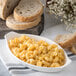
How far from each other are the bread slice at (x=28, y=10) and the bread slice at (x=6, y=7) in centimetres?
11

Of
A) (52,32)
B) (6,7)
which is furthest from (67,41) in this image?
(6,7)

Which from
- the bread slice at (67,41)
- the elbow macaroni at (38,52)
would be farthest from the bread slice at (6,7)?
the bread slice at (67,41)

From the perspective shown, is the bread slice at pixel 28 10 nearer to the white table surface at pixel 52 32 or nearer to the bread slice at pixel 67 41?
the white table surface at pixel 52 32

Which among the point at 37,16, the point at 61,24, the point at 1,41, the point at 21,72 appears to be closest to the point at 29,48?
the point at 21,72

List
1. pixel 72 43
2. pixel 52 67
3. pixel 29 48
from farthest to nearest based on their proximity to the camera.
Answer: pixel 72 43, pixel 29 48, pixel 52 67

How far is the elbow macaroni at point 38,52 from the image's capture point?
2.32m

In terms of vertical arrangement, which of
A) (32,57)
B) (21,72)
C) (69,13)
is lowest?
(21,72)

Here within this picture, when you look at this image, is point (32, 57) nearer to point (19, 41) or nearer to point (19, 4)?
point (19, 41)

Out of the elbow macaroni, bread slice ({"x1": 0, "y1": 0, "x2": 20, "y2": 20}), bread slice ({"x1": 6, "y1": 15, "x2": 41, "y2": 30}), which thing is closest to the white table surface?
the elbow macaroni

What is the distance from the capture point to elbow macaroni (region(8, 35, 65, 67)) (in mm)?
2322

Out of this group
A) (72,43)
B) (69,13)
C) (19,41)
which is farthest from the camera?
(69,13)

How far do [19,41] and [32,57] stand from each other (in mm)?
375

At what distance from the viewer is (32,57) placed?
7.68 feet

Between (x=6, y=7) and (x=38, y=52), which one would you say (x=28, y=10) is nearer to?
(x=6, y=7)
